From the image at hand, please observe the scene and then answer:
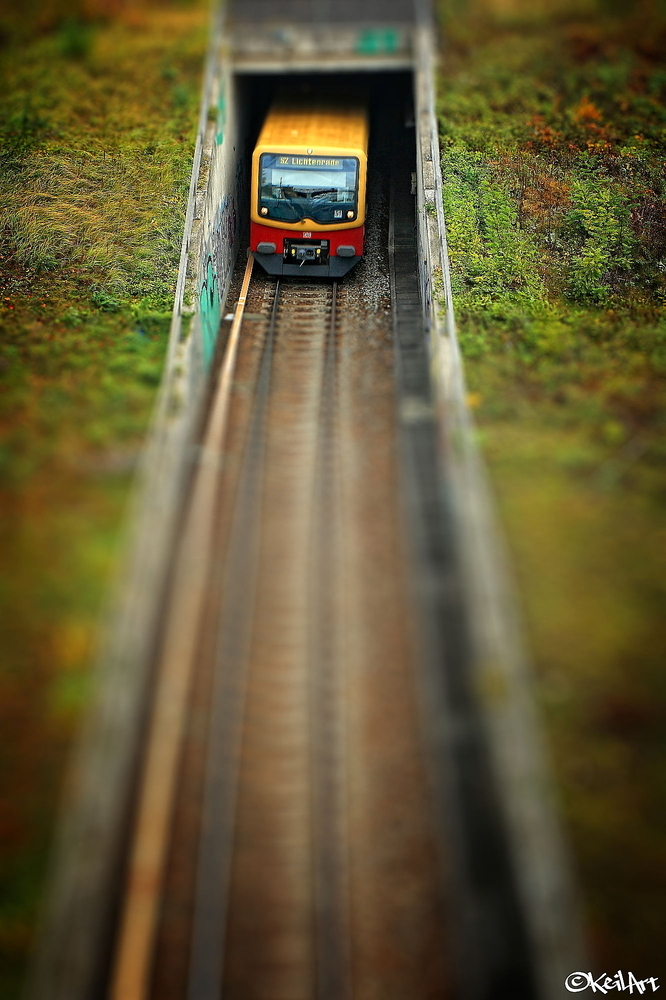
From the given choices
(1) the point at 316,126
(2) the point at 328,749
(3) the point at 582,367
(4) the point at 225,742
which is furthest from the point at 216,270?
(2) the point at 328,749

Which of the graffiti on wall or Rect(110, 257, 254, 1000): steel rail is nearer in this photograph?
Rect(110, 257, 254, 1000): steel rail

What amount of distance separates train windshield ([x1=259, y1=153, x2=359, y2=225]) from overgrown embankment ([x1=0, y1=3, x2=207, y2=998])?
7.29ft

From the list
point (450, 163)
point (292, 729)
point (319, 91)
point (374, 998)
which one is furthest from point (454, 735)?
point (319, 91)

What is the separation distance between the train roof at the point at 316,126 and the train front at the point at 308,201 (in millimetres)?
22

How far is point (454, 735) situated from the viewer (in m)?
8.64

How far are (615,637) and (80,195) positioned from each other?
14757mm

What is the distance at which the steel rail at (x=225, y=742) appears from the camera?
7.72 meters

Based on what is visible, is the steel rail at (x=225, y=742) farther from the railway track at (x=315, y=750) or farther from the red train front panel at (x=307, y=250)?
the red train front panel at (x=307, y=250)

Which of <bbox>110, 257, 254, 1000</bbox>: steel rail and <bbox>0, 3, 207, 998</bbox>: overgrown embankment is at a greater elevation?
<bbox>0, 3, 207, 998</bbox>: overgrown embankment

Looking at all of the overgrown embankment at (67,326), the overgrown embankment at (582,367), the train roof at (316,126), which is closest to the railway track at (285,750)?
the overgrown embankment at (67,326)

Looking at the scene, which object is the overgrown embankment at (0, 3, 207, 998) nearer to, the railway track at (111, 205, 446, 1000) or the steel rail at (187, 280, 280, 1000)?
the railway track at (111, 205, 446, 1000)

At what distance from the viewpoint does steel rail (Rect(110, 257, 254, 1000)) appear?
25.2 ft

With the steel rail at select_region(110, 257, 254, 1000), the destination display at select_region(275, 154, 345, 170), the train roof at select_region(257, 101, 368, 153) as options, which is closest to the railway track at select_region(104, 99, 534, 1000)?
the steel rail at select_region(110, 257, 254, 1000)

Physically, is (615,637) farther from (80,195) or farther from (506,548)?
(80,195)
